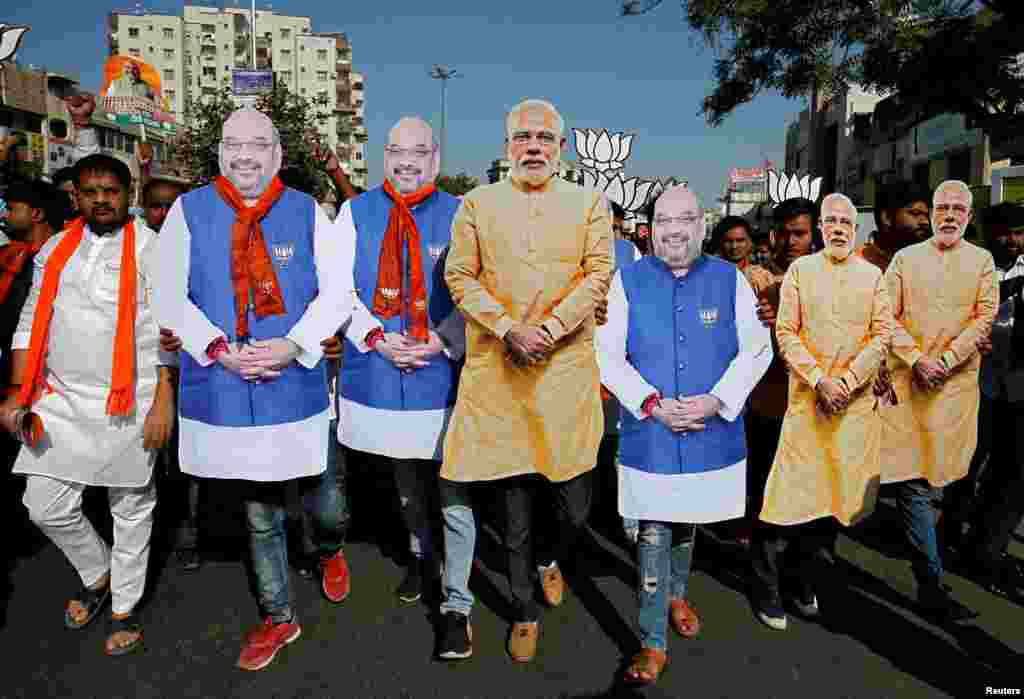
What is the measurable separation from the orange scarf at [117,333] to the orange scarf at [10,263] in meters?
1.22

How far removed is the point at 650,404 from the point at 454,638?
1.26 meters

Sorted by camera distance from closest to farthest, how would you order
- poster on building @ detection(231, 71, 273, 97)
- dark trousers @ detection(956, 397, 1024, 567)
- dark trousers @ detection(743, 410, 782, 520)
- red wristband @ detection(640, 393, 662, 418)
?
red wristband @ detection(640, 393, 662, 418) → dark trousers @ detection(956, 397, 1024, 567) → dark trousers @ detection(743, 410, 782, 520) → poster on building @ detection(231, 71, 273, 97)

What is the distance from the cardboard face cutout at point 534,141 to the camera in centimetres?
337

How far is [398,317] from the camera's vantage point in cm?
376

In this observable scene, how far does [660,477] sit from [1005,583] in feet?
7.27

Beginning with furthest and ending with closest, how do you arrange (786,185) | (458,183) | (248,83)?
(458,183), (248,83), (786,185)

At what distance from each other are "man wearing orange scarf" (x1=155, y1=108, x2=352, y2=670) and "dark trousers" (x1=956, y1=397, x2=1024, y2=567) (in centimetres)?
342

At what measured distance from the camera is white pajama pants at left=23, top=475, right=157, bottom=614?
140 inches

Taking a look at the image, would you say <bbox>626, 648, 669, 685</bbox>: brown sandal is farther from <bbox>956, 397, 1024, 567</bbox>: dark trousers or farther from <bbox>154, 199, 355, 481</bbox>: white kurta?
<bbox>956, 397, 1024, 567</bbox>: dark trousers

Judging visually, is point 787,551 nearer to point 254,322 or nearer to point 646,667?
point 646,667

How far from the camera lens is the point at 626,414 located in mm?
3480

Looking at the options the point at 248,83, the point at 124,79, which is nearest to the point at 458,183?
the point at 124,79

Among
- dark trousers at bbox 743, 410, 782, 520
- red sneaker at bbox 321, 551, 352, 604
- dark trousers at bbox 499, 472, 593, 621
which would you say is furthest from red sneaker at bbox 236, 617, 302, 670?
dark trousers at bbox 743, 410, 782, 520

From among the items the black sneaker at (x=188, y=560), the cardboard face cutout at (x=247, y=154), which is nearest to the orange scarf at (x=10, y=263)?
the black sneaker at (x=188, y=560)
